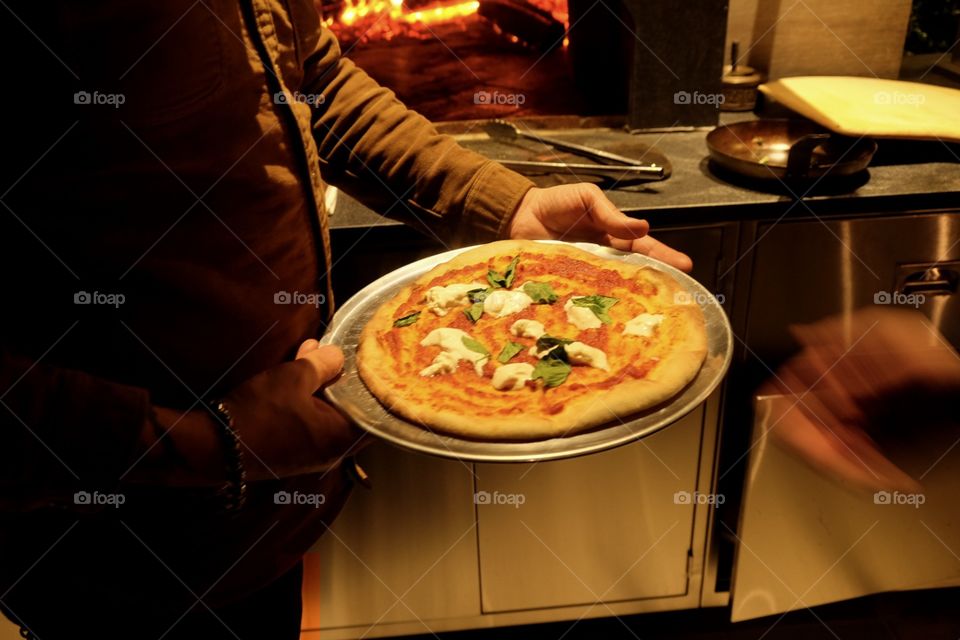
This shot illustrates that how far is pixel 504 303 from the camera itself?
4.19 feet

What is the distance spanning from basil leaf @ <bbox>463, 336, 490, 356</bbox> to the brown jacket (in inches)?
8.9

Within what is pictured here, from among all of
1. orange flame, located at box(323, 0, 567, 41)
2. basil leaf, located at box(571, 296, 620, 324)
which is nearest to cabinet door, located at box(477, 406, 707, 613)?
basil leaf, located at box(571, 296, 620, 324)

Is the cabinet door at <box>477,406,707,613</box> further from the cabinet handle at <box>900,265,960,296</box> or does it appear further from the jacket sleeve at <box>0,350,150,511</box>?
the jacket sleeve at <box>0,350,150,511</box>

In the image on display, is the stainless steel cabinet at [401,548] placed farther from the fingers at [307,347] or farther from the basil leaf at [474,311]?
the fingers at [307,347]

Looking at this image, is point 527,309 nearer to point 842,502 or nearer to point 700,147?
point 700,147

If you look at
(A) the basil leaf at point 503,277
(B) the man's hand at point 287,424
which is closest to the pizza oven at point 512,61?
(A) the basil leaf at point 503,277

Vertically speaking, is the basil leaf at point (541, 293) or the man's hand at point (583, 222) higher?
the man's hand at point (583, 222)

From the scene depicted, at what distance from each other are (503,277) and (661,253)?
282mm

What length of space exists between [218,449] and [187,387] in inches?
5.0

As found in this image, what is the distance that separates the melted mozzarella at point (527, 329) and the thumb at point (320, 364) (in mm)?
297

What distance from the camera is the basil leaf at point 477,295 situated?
1292 millimetres

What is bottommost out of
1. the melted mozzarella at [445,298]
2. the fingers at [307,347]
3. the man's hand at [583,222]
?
the fingers at [307,347]

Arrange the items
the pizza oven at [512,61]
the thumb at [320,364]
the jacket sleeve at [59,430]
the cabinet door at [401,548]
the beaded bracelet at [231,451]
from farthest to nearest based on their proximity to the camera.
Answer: the pizza oven at [512,61] → the cabinet door at [401,548] → the thumb at [320,364] → the beaded bracelet at [231,451] → the jacket sleeve at [59,430]

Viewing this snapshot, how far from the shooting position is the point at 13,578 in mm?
989
